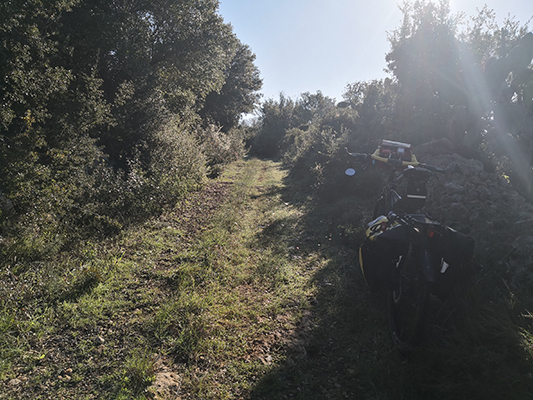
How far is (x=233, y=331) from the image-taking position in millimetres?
3391

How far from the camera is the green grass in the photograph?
248 cm

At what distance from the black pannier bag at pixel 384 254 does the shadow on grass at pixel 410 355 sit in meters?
0.63

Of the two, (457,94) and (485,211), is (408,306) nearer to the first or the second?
(485,211)

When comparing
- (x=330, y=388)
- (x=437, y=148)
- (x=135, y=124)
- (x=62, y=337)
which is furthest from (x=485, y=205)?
(x=135, y=124)

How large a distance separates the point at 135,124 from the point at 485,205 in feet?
30.5

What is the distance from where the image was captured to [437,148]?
25.9 ft

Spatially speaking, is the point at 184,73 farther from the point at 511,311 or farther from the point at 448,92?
the point at 511,311

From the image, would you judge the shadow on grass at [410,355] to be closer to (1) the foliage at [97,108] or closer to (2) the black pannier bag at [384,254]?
(2) the black pannier bag at [384,254]

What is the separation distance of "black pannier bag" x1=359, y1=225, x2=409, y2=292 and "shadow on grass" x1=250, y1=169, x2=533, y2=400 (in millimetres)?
629

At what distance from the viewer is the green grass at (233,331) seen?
97.7 inches

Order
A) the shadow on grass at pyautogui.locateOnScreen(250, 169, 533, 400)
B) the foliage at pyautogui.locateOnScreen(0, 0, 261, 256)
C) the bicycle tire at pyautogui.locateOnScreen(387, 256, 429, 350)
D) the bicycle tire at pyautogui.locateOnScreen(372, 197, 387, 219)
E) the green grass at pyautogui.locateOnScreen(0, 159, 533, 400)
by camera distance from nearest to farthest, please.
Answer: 1. the shadow on grass at pyautogui.locateOnScreen(250, 169, 533, 400)
2. the green grass at pyautogui.locateOnScreen(0, 159, 533, 400)
3. the bicycle tire at pyautogui.locateOnScreen(387, 256, 429, 350)
4. the bicycle tire at pyautogui.locateOnScreen(372, 197, 387, 219)
5. the foliage at pyautogui.locateOnScreen(0, 0, 261, 256)

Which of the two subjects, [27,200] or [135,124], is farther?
[135,124]

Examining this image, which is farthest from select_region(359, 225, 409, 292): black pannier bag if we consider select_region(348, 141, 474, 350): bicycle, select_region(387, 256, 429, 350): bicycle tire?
select_region(387, 256, 429, 350): bicycle tire

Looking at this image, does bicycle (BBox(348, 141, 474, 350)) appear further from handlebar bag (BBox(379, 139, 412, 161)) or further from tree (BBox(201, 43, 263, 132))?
A: tree (BBox(201, 43, 263, 132))
